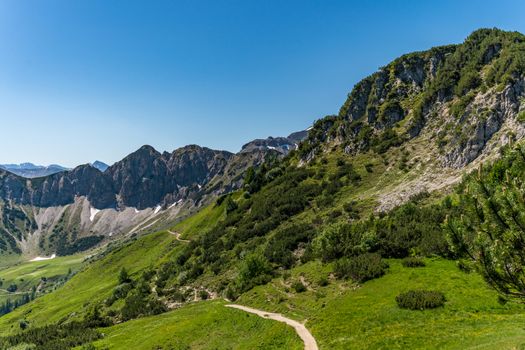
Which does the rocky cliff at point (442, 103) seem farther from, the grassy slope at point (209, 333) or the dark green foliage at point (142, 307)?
the dark green foliage at point (142, 307)

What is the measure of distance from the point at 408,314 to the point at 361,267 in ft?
53.3

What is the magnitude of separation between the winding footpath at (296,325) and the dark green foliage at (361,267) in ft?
42.6

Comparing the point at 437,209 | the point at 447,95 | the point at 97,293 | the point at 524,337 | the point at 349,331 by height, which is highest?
the point at 447,95

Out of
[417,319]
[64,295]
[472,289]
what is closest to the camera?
[417,319]

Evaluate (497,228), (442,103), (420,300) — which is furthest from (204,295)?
(442,103)

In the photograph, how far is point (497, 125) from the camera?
87.2m

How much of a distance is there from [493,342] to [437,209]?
1736 inches

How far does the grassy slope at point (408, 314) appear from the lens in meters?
27.9

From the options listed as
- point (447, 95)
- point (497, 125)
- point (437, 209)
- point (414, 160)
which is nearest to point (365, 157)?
point (414, 160)

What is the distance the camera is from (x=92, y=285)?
15538 cm

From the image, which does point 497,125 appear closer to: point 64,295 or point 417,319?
point 417,319

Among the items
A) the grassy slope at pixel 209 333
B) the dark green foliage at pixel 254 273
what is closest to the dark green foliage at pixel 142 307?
the grassy slope at pixel 209 333

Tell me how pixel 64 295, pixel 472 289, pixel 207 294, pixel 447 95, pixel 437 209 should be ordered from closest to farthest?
pixel 472 289
pixel 437 209
pixel 207 294
pixel 447 95
pixel 64 295

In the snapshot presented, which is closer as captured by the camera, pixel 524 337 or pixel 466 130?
pixel 524 337
